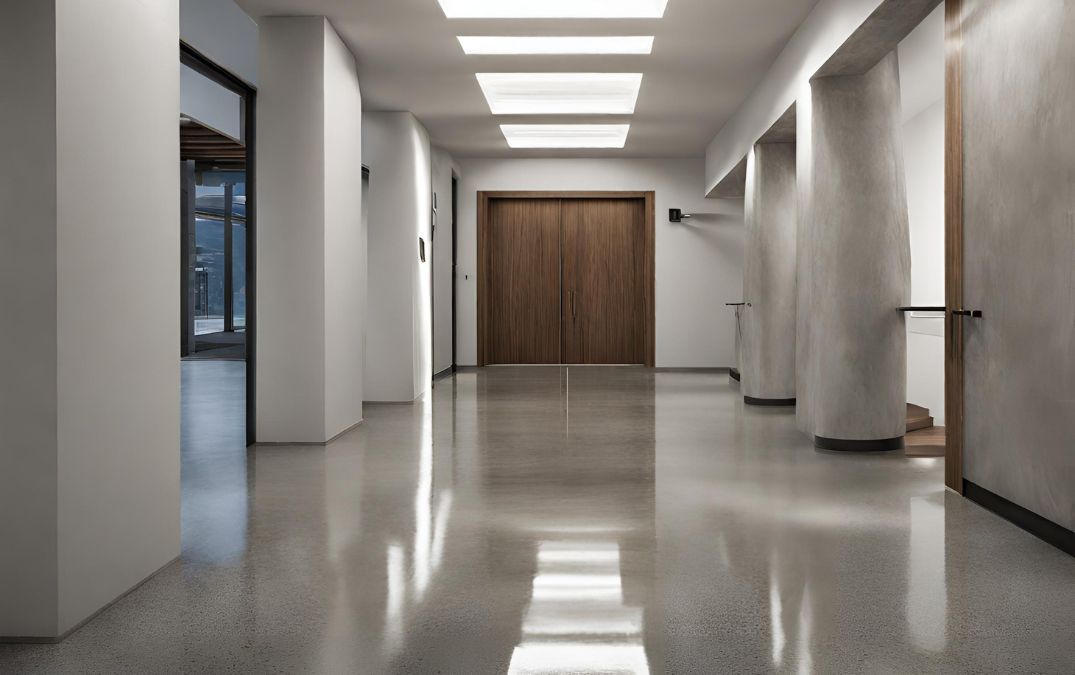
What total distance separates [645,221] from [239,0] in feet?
27.8

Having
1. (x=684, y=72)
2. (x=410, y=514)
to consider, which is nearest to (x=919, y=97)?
(x=684, y=72)

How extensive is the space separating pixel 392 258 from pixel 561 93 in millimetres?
2634

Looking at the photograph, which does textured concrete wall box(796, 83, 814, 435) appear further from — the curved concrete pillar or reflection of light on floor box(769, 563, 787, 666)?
reflection of light on floor box(769, 563, 787, 666)

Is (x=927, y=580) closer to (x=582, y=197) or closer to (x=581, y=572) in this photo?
(x=581, y=572)

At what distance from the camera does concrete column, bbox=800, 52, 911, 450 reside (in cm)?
655

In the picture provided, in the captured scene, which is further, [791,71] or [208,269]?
[208,269]

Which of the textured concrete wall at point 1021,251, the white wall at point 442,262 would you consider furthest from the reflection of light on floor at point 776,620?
the white wall at point 442,262

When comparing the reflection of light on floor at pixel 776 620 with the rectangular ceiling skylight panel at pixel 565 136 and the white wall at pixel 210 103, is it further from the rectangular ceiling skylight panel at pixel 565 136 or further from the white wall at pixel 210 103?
the rectangular ceiling skylight panel at pixel 565 136

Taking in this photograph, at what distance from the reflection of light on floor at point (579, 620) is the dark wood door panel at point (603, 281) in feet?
34.7

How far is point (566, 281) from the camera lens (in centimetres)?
1435

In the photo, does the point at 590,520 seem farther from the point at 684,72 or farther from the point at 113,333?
the point at 684,72

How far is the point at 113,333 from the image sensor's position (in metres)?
3.25

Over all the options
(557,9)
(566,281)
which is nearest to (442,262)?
(566,281)

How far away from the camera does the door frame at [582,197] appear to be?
45.8 ft
